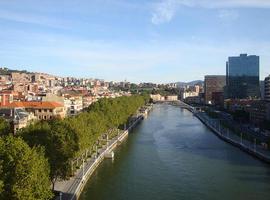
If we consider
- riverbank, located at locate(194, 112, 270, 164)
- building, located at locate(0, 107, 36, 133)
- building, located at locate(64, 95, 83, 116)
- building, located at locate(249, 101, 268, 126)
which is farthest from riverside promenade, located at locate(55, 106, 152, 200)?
building, located at locate(64, 95, 83, 116)

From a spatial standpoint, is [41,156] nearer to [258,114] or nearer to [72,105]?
[258,114]

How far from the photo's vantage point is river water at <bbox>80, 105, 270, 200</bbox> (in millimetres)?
31906

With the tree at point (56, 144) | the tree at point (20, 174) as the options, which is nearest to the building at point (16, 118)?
the tree at point (56, 144)

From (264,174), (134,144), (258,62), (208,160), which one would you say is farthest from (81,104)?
(258,62)

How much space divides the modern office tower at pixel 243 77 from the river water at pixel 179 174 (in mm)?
100626

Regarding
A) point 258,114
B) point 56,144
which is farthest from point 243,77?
point 56,144

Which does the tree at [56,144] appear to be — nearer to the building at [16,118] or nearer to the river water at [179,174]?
the river water at [179,174]

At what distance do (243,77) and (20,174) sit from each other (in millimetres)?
143359

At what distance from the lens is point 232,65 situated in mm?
166625

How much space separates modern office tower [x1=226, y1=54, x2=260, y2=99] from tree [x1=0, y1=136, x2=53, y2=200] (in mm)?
135775

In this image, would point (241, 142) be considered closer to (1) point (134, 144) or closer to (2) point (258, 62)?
(1) point (134, 144)

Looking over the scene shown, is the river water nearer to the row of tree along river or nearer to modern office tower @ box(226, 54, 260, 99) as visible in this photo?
the row of tree along river

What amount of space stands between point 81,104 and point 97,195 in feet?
222

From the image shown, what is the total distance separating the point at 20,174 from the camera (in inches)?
855
